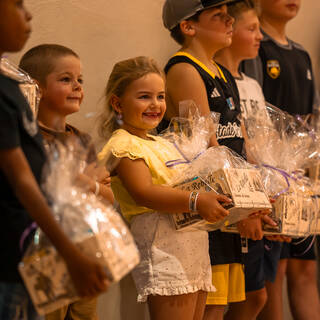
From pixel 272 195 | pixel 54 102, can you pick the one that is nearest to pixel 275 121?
pixel 272 195

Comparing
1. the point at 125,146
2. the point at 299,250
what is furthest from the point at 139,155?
the point at 299,250

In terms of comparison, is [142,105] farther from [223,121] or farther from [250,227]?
[250,227]

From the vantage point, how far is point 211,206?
198cm

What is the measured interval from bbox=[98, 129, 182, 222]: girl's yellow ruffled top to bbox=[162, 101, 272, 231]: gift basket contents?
0.10ft

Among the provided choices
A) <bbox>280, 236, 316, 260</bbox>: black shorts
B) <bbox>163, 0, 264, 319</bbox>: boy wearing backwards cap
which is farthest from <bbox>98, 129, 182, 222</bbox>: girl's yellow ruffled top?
<bbox>280, 236, 316, 260</bbox>: black shorts

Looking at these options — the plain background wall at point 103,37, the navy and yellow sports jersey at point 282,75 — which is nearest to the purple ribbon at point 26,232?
the plain background wall at point 103,37

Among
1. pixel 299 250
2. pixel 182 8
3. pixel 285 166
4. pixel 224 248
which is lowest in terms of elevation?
pixel 299 250

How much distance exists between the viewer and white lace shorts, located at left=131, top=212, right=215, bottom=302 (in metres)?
2.09

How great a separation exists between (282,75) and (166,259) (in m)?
1.66

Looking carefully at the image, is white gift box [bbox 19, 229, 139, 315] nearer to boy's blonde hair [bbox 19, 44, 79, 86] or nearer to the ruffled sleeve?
the ruffled sleeve

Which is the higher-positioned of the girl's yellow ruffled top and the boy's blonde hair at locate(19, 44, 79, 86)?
the boy's blonde hair at locate(19, 44, 79, 86)

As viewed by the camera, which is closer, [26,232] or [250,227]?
[26,232]

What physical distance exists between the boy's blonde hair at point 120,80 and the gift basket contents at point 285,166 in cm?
50

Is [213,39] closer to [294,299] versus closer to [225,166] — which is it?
[225,166]
